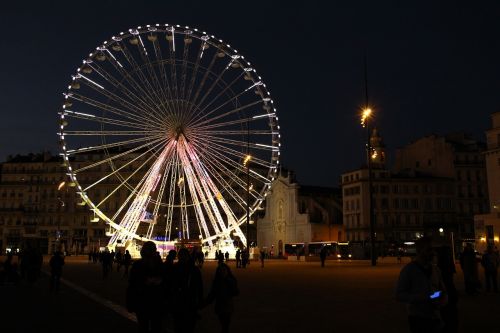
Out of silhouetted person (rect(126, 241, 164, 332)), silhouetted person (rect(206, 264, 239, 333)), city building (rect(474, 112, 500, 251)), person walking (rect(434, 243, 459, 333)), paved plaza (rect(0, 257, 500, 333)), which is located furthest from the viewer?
city building (rect(474, 112, 500, 251))

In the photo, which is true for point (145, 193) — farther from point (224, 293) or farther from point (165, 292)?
point (165, 292)

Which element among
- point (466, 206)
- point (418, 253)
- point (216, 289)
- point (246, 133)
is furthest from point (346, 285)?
point (466, 206)

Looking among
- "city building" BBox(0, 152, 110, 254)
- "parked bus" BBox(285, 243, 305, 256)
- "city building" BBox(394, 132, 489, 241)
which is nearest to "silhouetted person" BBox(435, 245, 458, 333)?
"parked bus" BBox(285, 243, 305, 256)

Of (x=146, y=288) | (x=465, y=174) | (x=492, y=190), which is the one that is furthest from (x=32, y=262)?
(x=465, y=174)

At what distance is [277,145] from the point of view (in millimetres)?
54281

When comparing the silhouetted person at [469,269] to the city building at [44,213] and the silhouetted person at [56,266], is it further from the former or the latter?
the city building at [44,213]

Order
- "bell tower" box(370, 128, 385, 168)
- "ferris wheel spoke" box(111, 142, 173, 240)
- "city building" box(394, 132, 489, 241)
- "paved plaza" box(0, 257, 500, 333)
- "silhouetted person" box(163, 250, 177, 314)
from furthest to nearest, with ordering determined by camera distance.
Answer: "bell tower" box(370, 128, 385, 168) < "city building" box(394, 132, 489, 241) < "ferris wheel spoke" box(111, 142, 173, 240) < "paved plaza" box(0, 257, 500, 333) < "silhouetted person" box(163, 250, 177, 314)

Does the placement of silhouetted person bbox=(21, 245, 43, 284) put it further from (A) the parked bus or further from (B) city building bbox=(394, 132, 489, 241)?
(B) city building bbox=(394, 132, 489, 241)

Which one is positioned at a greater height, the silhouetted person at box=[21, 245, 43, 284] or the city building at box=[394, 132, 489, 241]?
the city building at box=[394, 132, 489, 241]

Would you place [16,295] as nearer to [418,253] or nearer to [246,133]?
[418,253]

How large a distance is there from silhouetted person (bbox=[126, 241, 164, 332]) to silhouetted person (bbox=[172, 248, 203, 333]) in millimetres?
438

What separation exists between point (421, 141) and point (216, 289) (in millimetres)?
101688

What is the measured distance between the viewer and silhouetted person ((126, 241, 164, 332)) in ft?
29.4

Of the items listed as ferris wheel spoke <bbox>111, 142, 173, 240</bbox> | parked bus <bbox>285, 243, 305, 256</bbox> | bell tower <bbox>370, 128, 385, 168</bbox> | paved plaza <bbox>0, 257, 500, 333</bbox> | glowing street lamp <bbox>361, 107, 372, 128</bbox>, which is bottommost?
paved plaza <bbox>0, 257, 500, 333</bbox>
